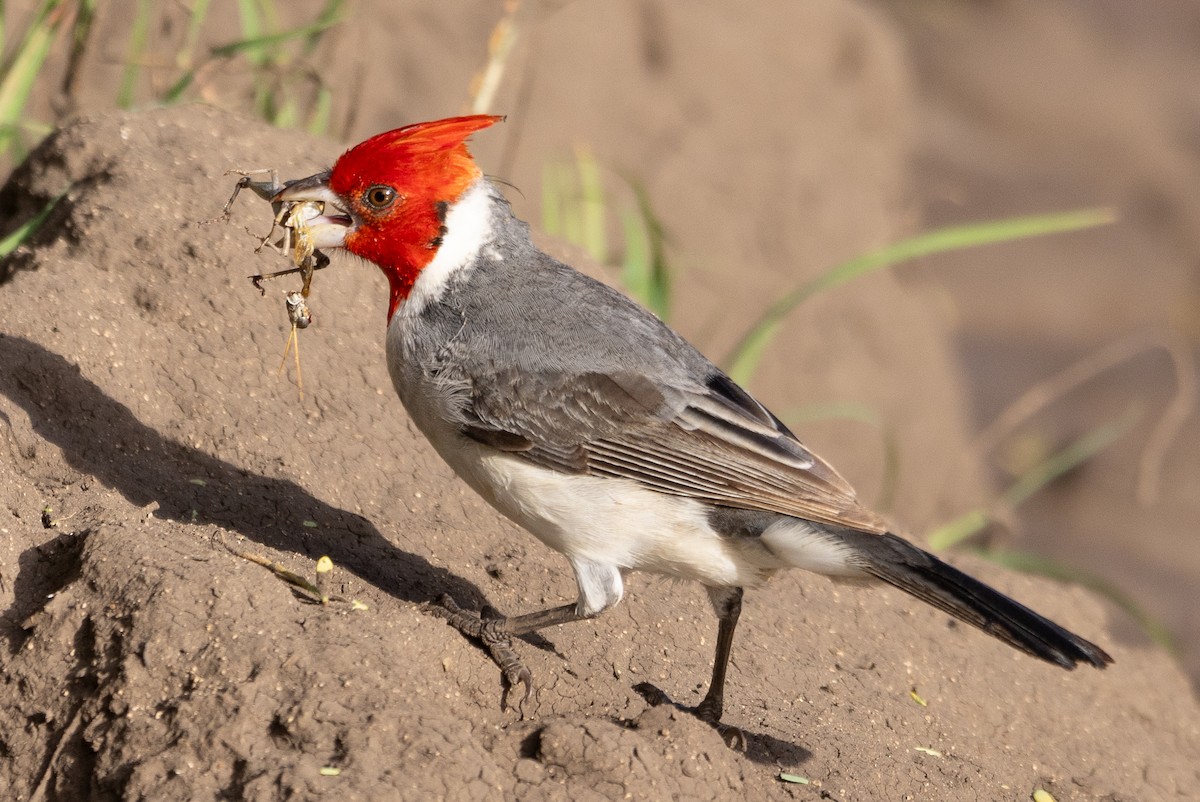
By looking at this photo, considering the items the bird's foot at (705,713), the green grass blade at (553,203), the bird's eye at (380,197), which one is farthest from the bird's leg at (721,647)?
the green grass blade at (553,203)

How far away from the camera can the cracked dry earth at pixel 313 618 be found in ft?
11.0

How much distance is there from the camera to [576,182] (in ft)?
29.3

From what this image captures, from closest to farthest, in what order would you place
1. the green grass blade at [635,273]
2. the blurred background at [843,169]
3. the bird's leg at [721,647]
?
the bird's leg at [721,647] < the green grass blade at [635,273] < the blurred background at [843,169]

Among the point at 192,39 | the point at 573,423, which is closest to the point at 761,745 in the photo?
the point at 573,423

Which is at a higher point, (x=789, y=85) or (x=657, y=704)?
(x=789, y=85)

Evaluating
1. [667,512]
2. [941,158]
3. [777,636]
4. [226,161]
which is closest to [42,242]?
[226,161]

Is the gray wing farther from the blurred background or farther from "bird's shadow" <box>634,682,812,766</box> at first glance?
the blurred background

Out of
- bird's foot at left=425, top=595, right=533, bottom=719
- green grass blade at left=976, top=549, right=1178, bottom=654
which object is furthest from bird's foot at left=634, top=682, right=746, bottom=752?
green grass blade at left=976, top=549, right=1178, bottom=654

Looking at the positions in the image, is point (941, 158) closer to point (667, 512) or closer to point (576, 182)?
point (576, 182)

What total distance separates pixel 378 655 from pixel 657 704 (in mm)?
940

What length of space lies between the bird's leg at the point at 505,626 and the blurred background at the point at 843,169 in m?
1.91

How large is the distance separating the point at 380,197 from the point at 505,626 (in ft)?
4.46

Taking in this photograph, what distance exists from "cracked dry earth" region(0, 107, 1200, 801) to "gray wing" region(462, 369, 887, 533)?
59 centimetres

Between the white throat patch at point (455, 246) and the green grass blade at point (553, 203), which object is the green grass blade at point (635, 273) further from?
the white throat patch at point (455, 246)
